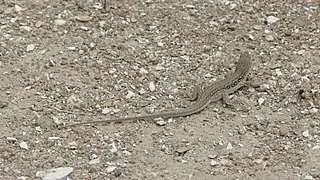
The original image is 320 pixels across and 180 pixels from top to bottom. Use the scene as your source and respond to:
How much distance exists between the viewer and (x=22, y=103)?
6.16m

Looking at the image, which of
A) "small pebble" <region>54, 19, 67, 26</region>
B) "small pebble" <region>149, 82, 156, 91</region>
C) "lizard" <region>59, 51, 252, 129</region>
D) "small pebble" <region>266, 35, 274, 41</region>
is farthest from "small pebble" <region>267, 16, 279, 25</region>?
"small pebble" <region>54, 19, 67, 26</region>

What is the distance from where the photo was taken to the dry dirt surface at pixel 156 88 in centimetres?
553

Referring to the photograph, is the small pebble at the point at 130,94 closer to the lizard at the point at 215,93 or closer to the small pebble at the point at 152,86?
the small pebble at the point at 152,86

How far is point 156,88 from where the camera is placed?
641cm

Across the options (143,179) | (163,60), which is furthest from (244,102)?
(143,179)

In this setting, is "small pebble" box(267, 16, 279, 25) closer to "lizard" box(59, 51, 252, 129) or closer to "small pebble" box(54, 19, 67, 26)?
"lizard" box(59, 51, 252, 129)

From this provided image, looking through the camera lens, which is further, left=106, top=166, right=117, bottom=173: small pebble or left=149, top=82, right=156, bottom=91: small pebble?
left=149, top=82, right=156, bottom=91: small pebble

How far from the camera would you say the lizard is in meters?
6.00

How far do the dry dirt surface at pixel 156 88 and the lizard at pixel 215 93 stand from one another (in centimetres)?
6

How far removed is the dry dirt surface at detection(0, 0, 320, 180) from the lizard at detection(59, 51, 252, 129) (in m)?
0.06

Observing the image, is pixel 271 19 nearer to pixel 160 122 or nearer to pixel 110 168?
pixel 160 122

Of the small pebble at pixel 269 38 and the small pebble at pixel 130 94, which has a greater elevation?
the small pebble at pixel 269 38

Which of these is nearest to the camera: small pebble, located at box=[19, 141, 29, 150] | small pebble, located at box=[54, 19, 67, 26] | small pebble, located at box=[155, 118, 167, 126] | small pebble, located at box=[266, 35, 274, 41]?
small pebble, located at box=[19, 141, 29, 150]

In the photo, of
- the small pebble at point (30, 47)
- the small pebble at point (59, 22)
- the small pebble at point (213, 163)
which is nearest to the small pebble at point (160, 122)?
the small pebble at point (213, 163)
